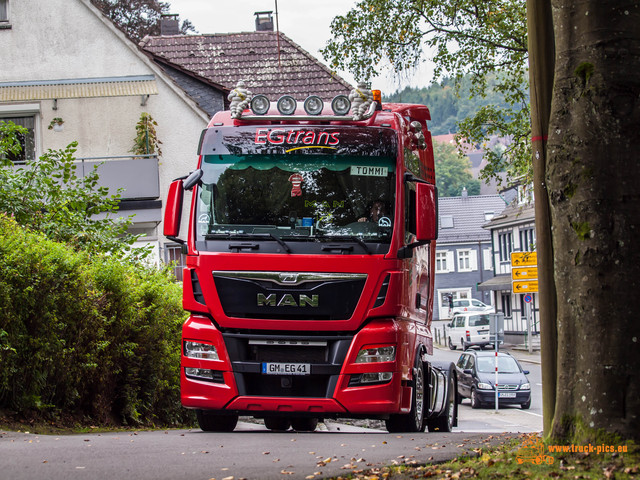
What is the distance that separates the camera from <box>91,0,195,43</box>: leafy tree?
3228 cm

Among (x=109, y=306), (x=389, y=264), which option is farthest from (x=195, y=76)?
(x=389, y=264)

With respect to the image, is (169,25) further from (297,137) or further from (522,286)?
(297,137)

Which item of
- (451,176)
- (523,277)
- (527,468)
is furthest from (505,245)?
(451,176)

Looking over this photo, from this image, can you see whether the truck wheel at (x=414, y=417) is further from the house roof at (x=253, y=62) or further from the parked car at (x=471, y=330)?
the parked car at (x=471, y=330)

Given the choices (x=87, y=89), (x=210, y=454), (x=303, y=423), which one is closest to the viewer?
(x=210, y=454)

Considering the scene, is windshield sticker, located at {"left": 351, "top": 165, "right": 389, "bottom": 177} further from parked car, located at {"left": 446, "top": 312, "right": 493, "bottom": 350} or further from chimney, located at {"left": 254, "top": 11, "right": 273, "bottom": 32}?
parked car, located at {"left": 446, "top": 312, "right": 493, "bottom": 350}

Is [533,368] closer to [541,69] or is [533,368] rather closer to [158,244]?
[158,244]

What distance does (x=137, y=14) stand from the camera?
33.4 m

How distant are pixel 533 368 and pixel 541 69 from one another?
121 ft

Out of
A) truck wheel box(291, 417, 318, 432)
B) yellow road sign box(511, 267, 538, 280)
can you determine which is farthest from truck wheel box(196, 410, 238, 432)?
yellow road sign box(511, 267, 538, 280)

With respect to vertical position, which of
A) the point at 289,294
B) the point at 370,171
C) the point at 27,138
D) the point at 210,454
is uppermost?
the point at 27,138

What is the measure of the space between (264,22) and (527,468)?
3212cm

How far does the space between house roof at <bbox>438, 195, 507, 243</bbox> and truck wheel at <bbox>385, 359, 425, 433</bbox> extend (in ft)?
266

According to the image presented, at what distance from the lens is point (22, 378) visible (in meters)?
10.5
